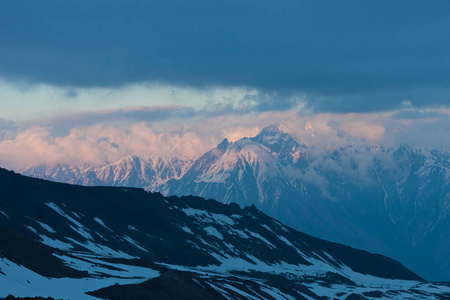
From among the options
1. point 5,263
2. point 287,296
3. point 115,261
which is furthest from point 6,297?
point 287,296

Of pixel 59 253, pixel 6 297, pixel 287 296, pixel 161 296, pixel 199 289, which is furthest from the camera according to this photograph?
pixel 287 296

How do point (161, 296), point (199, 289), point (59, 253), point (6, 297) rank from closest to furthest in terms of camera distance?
1. point (6, 297)
2. point (161, 296)
3. point (199, 289)
4. point (59, 253)

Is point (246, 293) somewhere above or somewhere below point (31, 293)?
below

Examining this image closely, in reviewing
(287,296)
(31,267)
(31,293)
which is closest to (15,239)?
(31,267)

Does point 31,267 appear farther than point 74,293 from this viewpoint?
Yes

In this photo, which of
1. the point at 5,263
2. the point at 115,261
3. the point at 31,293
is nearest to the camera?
the point at 31,293

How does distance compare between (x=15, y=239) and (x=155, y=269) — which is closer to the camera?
(x=15, y=239)

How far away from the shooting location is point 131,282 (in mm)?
110125

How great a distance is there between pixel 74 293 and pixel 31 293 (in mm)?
9932

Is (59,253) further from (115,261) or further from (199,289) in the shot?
(199,289)

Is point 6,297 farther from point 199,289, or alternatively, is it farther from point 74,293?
point 199,289

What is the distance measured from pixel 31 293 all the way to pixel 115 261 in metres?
65.5

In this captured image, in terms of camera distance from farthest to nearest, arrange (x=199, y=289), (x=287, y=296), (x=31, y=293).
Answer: (x=287, y=296), (x=199, y=289), (x=31, y=293)

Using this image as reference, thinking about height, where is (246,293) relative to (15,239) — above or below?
below
